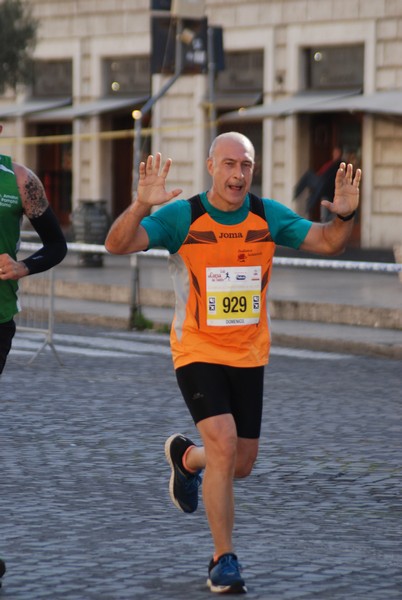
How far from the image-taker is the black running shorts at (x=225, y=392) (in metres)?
6.42

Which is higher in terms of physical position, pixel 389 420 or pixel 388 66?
pixel 388 66

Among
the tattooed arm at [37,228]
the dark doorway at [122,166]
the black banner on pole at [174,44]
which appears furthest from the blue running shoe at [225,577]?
the dark doorway at [122,166]

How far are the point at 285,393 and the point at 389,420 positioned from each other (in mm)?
1516

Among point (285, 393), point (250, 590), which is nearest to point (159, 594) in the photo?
point (250, 590)

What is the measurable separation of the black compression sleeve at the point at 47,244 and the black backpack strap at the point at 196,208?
602 mm

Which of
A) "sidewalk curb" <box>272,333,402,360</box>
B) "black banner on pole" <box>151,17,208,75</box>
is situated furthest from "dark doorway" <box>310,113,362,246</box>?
"sidewalk curb" <box>272,333,402,360</box>

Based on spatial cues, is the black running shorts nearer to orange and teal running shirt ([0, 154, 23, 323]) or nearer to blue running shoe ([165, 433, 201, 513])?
blue running shoe ([165, 433, 201, 513])

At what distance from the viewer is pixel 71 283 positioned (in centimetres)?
2075

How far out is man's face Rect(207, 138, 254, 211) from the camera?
6.41m

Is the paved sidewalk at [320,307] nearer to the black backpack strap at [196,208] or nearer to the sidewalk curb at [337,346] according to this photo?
the sidewalk curb at [337,346]

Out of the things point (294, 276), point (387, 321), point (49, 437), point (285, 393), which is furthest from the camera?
point (294, 276)

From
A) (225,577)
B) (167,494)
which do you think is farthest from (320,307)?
(225,577)

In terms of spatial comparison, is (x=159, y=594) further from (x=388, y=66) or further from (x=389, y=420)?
(x=388, y=66)

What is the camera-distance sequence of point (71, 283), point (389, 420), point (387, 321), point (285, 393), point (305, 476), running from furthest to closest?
1. point (71, 283)
2. point (387, 321)
3. point (285, 393)
4. point (389, 420)
5. point (305, 476)
